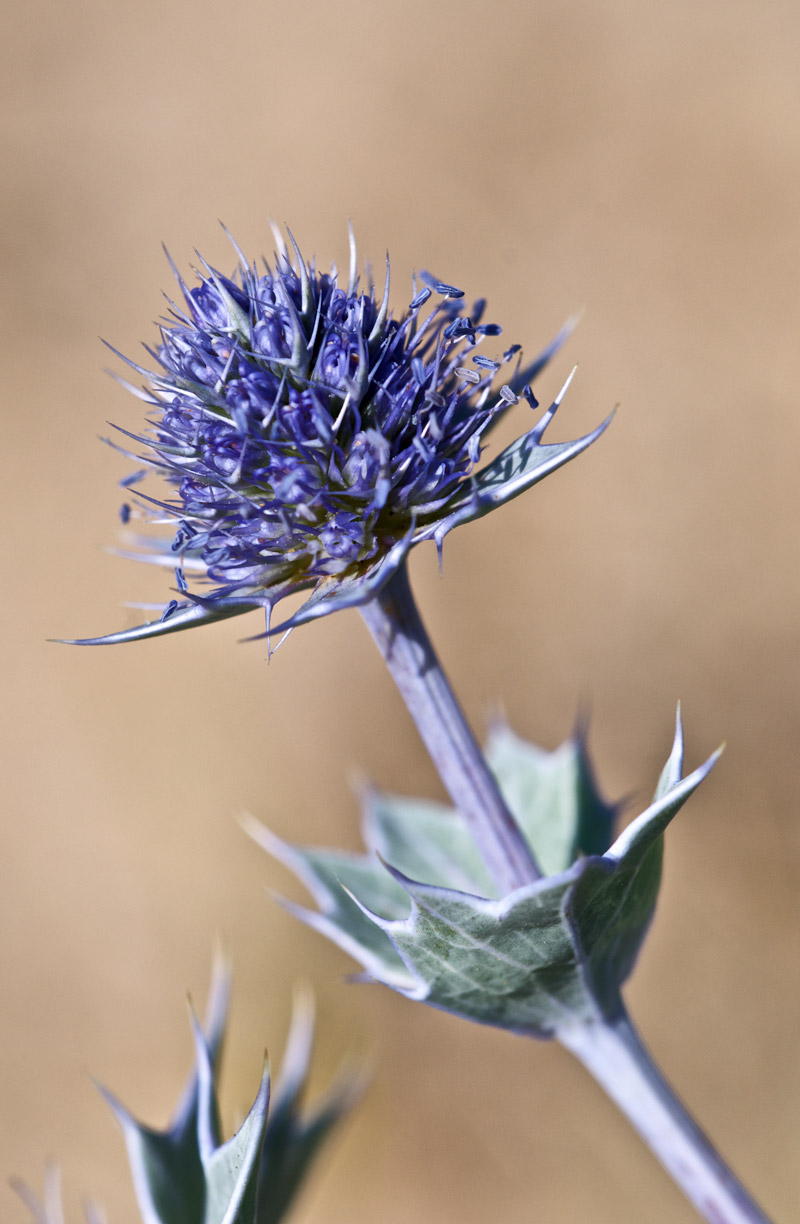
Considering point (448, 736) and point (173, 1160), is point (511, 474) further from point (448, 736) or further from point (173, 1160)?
point (173, 1160)

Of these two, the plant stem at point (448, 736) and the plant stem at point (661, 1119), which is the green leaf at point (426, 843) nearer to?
the plant stem at point (661, 1119)

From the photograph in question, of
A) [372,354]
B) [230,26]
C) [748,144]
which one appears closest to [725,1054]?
[372,354]

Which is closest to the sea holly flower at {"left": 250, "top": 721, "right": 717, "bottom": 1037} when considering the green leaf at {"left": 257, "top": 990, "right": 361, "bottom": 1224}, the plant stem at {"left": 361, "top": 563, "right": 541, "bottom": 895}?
the plant stem at {"left": 361, "top": 563, "right": 541, "bottom": 895}

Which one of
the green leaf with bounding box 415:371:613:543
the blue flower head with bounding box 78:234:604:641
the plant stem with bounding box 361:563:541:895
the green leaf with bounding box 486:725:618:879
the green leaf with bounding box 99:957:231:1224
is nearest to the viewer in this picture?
the green leaf with bounding box 415:371:613:543

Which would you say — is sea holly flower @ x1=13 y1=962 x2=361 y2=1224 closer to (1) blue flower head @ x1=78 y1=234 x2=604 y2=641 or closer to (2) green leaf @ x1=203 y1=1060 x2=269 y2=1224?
(2) green leaf @ x1=203 y1=1060 x2=269 y2=1224

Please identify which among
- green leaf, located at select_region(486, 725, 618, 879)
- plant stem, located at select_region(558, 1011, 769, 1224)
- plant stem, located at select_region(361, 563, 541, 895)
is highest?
plant stem, located at select_region(361, 563, 541, 895)

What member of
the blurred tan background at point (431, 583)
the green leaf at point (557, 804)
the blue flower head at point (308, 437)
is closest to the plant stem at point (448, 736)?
the blue flower head at point (308, 437)

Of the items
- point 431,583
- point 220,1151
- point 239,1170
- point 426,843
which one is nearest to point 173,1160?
point 220,1151
